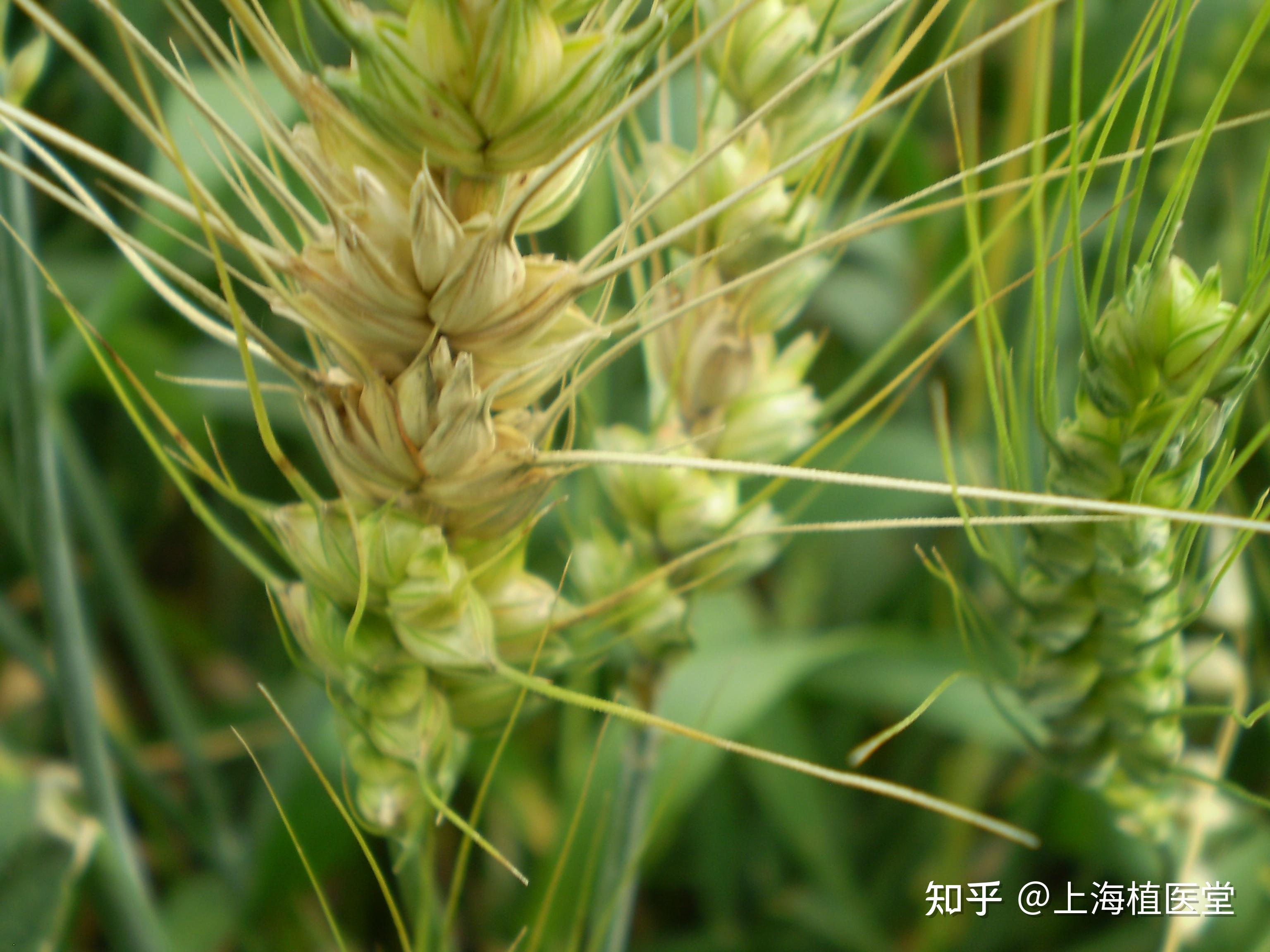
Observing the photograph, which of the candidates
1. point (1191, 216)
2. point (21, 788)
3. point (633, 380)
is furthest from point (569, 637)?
point (1191, 216)

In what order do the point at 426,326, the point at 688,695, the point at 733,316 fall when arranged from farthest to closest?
the point at 688,695 → the point at 733,316 → the point at 426,326

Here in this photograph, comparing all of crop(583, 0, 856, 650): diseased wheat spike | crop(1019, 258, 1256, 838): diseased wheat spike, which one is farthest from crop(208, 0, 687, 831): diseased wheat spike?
crop(1019, 258, 1256, 838): diseased wheat spike

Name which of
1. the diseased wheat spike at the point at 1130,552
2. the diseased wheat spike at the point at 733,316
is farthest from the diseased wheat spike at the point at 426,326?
the diseased wheat spike at the point at 1130,552

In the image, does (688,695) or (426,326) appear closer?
(426,326)

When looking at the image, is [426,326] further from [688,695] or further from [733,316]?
[688,695]

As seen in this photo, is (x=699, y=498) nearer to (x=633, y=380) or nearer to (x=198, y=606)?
(x=633, y=380)

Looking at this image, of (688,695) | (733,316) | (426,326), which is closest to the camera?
(426,326)

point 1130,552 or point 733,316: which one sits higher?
point 733,316

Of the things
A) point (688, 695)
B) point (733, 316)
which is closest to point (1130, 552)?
point (733, 316)

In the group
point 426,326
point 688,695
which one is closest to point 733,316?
point 426,326

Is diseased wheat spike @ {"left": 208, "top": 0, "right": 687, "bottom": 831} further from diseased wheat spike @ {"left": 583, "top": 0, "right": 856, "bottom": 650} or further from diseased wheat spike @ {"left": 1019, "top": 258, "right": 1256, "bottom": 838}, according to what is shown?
diseased wheat spike @ {"left": 1019, "top": 258, "right": 1256, "bottom": 838}
